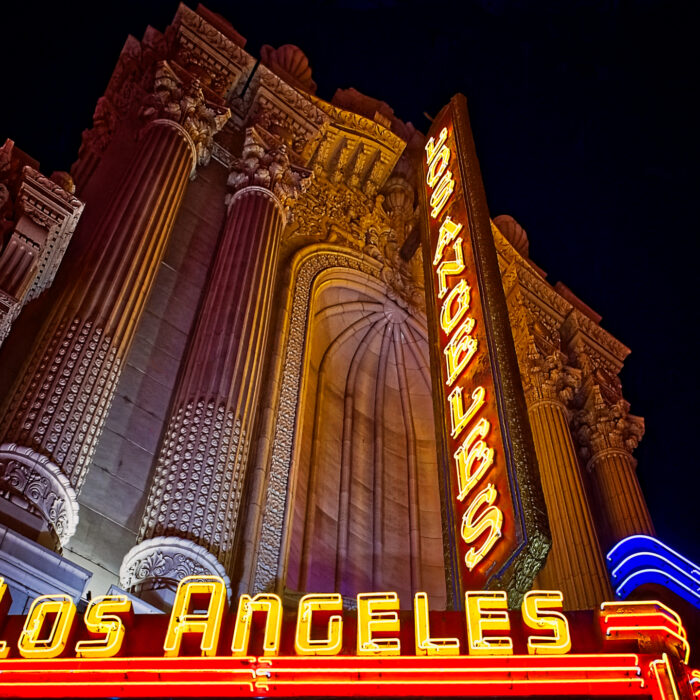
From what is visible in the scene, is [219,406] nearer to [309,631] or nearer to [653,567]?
[309,631]

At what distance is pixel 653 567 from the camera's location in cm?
1307

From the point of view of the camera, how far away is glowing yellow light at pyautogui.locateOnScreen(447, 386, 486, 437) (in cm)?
1193

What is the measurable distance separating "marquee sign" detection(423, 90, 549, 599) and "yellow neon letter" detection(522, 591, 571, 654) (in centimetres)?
153

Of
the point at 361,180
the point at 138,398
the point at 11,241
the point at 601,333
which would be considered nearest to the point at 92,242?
the point at 11,241

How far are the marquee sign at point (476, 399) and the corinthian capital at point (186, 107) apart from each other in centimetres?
507

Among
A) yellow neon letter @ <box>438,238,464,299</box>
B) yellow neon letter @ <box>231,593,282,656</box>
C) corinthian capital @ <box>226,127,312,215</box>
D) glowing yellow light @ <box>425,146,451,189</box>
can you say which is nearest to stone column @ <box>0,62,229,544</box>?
corinthian capital @ <box>226,127,312,215</box>

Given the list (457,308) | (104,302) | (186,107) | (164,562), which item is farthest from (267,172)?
(164,562)

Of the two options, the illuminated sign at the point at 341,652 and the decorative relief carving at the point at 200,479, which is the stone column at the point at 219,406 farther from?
the illuminated sign at the point at 341,652

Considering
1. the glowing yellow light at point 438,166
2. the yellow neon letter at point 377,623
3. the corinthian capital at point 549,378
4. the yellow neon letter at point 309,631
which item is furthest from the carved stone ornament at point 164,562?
the corinthian capital at point 549,378

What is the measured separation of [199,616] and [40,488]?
10.3ft

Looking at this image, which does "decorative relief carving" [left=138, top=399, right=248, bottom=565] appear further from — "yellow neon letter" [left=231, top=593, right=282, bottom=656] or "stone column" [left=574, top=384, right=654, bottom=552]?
"stone column" [left=574, top=384, right=654, bottom=552]

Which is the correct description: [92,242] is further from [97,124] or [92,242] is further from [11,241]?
[97,124]

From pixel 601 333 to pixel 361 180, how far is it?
845 centimetres

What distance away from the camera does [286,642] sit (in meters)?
7.55
